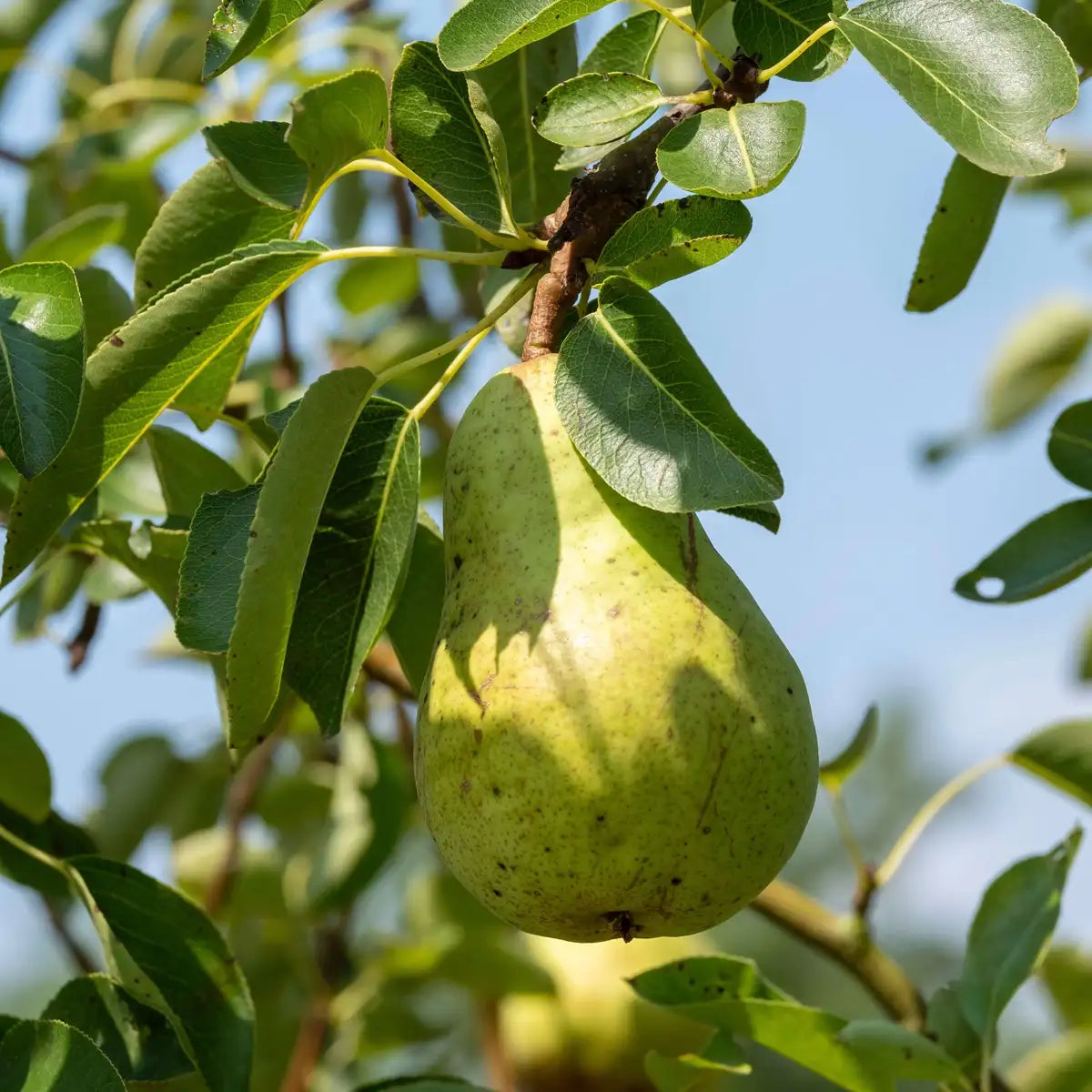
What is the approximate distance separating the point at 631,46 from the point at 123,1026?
839mm

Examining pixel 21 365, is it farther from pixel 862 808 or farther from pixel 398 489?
pixel 862 808

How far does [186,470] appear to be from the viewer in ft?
3.86

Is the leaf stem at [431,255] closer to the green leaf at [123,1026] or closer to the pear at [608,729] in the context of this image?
the pear at [608,729]

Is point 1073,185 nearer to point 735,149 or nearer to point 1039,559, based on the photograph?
point 1039,559

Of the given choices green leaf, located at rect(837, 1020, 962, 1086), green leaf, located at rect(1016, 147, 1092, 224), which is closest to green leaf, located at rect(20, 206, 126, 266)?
green leaf, located at rect(837, 1020, 962, 1086)

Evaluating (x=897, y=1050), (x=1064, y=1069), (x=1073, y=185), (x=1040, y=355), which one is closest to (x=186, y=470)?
(x=897, y=1050)

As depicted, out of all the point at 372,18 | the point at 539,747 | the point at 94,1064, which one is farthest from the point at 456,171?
the point at 372,18

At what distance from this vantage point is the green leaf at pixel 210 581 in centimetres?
87

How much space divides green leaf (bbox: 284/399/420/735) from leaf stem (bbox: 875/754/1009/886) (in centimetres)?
70

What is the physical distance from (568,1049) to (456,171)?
4.35ft

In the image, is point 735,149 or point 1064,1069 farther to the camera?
point 1064,1069

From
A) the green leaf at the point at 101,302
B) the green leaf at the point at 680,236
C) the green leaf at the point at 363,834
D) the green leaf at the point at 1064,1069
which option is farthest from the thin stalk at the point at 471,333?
the green leaf at the point at 1064,1069

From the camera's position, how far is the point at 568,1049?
1.95 m

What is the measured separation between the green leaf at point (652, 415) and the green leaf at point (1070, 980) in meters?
1.19
